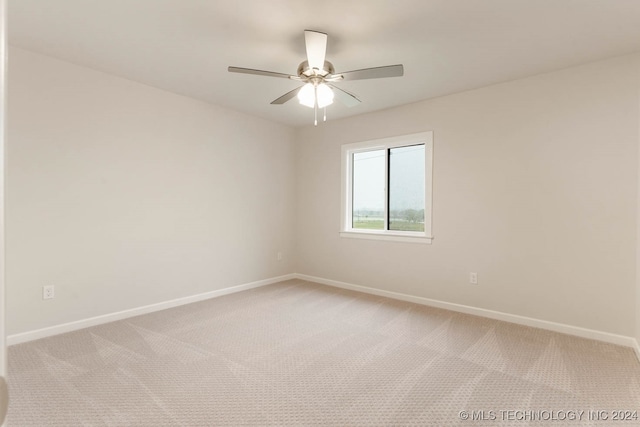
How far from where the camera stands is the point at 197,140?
3.81 meters

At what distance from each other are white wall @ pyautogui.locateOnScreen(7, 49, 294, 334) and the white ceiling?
392mm

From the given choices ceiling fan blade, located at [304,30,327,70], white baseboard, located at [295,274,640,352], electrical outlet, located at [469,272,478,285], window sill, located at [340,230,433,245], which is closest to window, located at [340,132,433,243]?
window sill, located at [340,230,433,245]

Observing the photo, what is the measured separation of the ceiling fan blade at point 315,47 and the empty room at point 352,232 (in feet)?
0.05

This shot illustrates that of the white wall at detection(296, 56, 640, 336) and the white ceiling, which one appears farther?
the white wall at detection(296, 56, 640, 336)

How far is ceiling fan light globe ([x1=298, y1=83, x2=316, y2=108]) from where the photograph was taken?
2.64m

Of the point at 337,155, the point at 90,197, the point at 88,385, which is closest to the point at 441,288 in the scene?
the point at 337,155

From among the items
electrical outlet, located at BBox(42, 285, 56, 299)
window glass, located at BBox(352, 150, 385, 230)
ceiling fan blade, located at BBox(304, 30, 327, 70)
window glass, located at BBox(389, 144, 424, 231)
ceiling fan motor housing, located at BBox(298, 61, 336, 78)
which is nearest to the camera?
ceiling fan blade, located at BBox(304, 30, 327, 70)

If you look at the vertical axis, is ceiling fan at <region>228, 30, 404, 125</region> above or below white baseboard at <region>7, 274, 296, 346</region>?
above

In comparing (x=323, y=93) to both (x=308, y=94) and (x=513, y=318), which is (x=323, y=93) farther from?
(x=513, y=318)

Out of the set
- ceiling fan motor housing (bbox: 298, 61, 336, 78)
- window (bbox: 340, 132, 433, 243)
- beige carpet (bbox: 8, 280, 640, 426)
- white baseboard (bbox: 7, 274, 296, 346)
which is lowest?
beige carpet (bbox: 8, 280, 640, 426)

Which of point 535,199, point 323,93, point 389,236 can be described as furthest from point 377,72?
point 389,236

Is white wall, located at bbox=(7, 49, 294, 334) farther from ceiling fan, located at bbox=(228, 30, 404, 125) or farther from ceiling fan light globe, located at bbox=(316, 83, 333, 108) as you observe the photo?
ceiling fan light globe, located at bbox=(316, 83, 333, 108)

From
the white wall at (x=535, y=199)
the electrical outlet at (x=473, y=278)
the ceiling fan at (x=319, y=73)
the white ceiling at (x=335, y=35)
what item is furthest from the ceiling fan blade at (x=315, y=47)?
the electrical outlet at (x=473, y=278)

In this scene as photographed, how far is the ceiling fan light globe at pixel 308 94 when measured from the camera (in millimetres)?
2638
